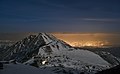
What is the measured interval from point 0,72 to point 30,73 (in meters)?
6.23

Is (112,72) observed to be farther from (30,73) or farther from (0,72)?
(0,72)

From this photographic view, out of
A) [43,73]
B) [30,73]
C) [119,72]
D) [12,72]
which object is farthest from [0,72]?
[119,72]

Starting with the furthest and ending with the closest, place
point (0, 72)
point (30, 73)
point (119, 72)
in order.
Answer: point (119, 72)
point (30, 73)
point (0, 72)

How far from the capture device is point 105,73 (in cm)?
6575

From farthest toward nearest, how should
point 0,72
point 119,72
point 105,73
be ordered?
1. point 105,73
2. point 119,72
3. point 0,72

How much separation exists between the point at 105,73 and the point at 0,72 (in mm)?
27768

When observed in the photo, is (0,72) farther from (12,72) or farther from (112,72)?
(112,72)

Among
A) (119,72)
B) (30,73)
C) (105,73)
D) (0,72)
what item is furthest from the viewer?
(105,73)

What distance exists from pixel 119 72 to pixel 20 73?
22645 millimetres

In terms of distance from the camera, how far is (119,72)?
2367 inches

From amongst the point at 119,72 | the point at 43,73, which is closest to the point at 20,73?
the point at 43,73

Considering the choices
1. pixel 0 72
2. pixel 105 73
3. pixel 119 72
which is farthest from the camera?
pixel 105 73

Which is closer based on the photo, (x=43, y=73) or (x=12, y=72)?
(x=12, y=72)

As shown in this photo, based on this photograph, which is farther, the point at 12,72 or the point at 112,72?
the point at 112,72
